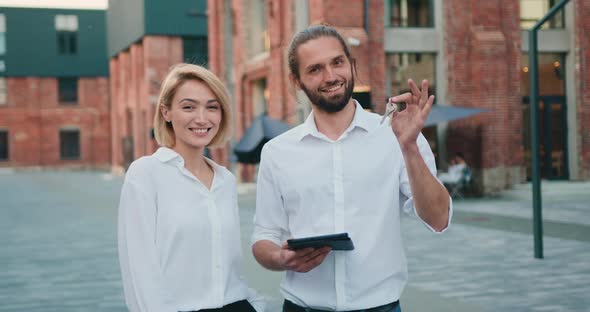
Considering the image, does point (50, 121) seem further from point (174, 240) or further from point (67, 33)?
point (174, 240)

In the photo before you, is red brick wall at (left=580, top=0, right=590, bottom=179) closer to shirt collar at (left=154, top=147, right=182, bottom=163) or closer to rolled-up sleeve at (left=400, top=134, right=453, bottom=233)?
rolled-up sleeve at (left=400, top=134, right=453, bottom=233)

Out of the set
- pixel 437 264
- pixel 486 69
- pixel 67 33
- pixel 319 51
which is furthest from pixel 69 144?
pixel 319 51

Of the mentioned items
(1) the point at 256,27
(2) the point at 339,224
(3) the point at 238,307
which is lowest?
(3) the point at 238,307

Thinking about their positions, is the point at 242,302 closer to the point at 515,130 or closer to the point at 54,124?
the point at 515,130

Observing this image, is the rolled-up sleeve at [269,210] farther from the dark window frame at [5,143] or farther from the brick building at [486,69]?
the dark window frame at [5,143]

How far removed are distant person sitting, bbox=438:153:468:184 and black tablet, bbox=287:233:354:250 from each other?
1656 cm

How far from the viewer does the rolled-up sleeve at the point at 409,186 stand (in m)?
2.46

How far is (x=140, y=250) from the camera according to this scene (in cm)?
254

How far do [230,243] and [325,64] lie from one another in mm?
792

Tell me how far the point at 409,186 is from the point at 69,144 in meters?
55.5

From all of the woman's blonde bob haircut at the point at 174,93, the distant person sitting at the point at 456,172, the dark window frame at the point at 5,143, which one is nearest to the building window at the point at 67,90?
the dark window frame at the point at 5,143

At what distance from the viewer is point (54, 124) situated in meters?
54.5

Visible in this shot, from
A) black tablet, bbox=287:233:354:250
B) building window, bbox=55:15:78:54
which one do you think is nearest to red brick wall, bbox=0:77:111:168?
building window, bbox=55:15:78:54

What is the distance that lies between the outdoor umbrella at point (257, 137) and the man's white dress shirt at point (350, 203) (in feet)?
46.6
